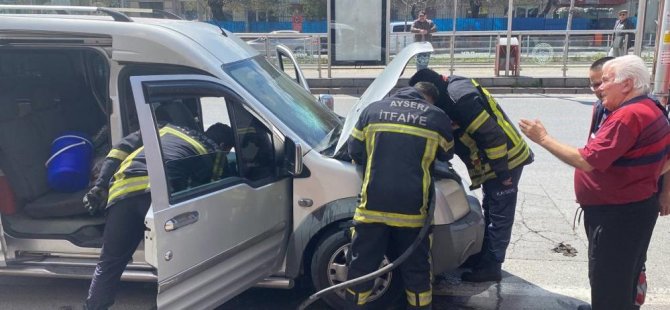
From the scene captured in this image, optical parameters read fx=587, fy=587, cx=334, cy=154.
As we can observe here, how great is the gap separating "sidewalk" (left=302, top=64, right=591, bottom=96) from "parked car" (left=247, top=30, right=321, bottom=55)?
1.61 ft

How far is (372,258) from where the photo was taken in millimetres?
3346

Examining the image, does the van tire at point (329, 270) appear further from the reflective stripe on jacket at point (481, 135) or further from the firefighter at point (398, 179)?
the reflective stripe on jacket at point (481, 135)

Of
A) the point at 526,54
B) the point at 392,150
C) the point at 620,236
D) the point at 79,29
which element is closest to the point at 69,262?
the point at 79,29

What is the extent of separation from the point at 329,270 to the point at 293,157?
76cm

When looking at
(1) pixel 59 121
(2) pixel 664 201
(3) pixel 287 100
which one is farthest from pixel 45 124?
(2) pixel 664 201

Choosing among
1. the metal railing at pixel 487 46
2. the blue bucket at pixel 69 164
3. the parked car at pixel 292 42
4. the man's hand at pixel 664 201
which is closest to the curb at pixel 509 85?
the metal railing at pixel 487 46

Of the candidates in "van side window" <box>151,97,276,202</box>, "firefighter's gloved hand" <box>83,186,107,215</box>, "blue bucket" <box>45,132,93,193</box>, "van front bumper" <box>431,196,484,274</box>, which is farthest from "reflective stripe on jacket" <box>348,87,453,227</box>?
"blue bucket" <box>45,132,93,193</box>

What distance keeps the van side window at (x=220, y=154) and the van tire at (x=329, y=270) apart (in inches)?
22.5

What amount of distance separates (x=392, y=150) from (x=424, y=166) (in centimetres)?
20

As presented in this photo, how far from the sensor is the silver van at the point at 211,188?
316cm

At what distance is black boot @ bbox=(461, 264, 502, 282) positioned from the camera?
167 inches

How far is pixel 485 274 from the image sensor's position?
423 centimetres

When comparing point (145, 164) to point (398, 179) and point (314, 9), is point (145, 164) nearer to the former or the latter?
point (398, 179)

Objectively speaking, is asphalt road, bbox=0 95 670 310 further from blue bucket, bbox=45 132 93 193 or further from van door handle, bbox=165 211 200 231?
van door handle, bbox=165 211 200 231
